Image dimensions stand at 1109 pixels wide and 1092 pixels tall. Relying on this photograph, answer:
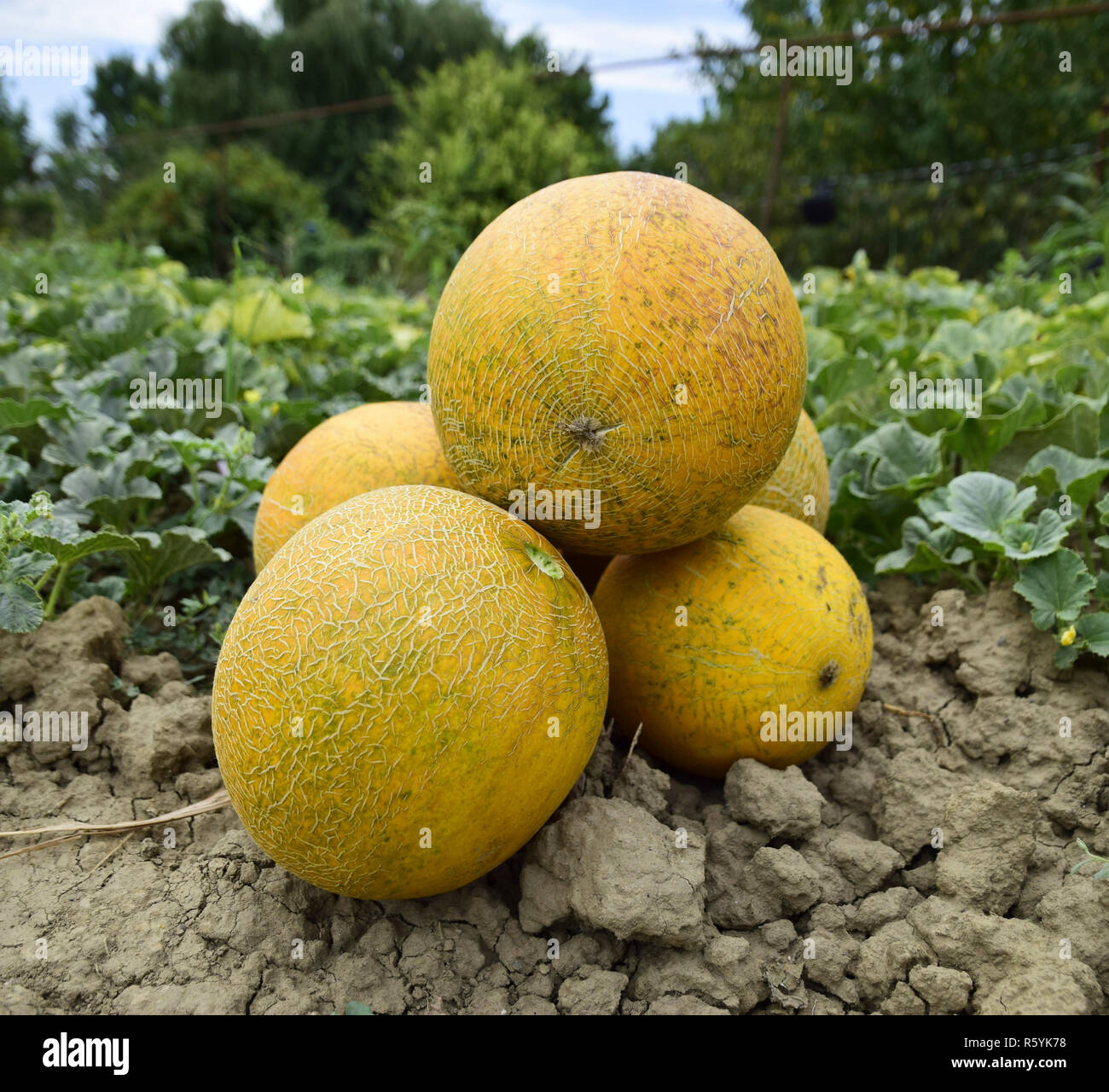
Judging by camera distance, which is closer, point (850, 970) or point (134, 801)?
point (850, 970)

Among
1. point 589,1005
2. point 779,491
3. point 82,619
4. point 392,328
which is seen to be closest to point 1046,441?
point 779,491

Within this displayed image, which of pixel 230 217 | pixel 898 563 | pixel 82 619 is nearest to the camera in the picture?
pixel 82 619

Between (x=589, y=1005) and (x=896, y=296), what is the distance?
522 cm

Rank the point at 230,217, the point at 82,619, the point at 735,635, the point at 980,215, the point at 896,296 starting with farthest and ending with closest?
the point at 980,215, the point at 230,217, the point at 896,296, the point at 82,619, the point at 735,635

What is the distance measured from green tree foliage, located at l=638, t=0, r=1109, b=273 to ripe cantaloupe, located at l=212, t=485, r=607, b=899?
13.6 metres

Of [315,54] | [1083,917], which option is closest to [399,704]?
[1083,917]

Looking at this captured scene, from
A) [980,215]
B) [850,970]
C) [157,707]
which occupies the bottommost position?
[850,970]

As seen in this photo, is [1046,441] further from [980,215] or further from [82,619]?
[980,215]

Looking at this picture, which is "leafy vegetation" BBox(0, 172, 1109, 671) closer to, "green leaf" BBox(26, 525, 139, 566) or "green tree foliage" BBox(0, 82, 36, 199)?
"green leaf" BBox(26, 525, 139, 566)

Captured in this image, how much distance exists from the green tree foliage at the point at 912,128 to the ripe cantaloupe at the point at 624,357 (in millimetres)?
13149

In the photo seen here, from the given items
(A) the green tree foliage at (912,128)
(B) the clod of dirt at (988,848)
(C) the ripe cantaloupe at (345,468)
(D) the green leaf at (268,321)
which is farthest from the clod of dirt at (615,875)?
(A) the green tree foliage at (912,128)

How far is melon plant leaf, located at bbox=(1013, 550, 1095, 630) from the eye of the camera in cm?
218

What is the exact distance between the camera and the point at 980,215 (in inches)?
628

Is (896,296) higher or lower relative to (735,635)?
higher
